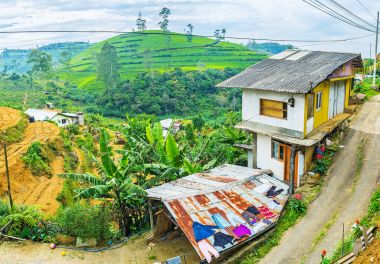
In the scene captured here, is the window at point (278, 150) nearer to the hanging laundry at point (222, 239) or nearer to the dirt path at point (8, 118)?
the hanging laundry at point (222, 239)

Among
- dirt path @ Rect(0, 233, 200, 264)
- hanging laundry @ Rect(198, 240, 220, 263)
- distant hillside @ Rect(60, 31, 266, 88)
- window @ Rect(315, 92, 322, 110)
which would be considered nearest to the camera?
hanging laundry @ Rect(198, 240, 220, 263)

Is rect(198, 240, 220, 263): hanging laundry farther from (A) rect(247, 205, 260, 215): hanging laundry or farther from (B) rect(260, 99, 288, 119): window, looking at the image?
(B) rect(260, 99, 288, 119): window

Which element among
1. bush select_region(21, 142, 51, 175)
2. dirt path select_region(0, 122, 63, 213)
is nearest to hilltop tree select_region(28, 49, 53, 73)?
dirt path select_region(0, 122, 63, 213)

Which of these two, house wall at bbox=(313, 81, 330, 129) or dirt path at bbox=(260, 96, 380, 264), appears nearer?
dirt path at bbox=(260, 96, 380, 264)

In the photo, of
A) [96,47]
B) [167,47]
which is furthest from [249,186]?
[96,47]

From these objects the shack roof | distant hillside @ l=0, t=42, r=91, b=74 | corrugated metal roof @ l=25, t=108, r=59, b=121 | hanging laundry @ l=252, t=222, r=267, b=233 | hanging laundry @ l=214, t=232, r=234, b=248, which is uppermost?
distant hillside @ l=0, t=42, r=91, b=74

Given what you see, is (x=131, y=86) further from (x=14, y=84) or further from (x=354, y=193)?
(x=354, y=193)
